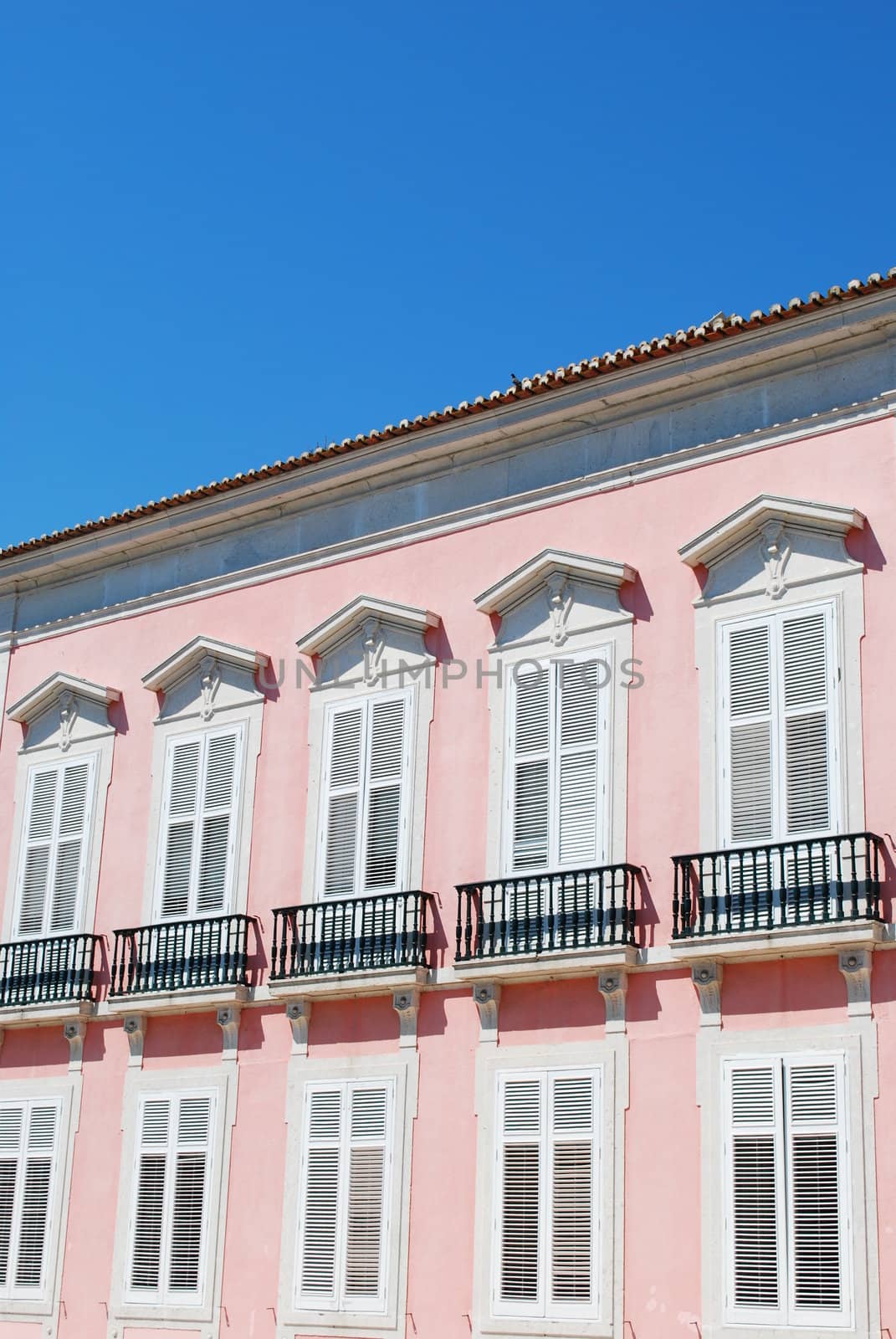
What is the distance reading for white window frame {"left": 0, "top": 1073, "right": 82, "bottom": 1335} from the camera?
20.8 m

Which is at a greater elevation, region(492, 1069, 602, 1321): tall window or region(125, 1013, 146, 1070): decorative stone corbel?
region(125, 1013, 146, 1070): decorative stone corbel

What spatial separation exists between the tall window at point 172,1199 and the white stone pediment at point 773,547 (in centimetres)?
788

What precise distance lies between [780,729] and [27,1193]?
34.2 ft

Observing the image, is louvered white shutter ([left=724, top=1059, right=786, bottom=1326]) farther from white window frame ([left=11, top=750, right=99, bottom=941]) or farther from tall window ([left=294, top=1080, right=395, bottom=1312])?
white window frame ([left=11, top=750, right=99, bottom=941])

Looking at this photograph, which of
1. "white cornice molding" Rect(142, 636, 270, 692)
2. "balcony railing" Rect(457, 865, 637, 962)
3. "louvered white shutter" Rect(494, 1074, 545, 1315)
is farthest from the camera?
"white cornice molding" Rect(142, 636, 270, 692)

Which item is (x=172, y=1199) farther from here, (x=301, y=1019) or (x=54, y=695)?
(x=54, y=695)

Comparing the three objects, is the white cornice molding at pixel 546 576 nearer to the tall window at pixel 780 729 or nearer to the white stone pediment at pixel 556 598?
the white stone pediment at pixel 556 598

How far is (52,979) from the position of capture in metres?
21.9

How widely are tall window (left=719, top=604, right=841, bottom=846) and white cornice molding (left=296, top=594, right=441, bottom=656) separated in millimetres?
3735

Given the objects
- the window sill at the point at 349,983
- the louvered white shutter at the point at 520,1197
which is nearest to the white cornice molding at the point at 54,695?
the window sill at the point at 349,983

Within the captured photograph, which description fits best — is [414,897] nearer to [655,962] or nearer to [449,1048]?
[449,1048]

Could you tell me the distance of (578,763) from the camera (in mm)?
18484

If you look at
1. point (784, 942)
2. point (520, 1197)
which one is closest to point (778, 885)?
point (784, 942)

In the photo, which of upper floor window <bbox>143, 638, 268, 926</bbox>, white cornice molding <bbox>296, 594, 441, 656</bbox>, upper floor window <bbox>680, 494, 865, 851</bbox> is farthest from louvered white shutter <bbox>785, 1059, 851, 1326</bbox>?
upper floor window <bbox>143, 638, 268, 926</bbox>
